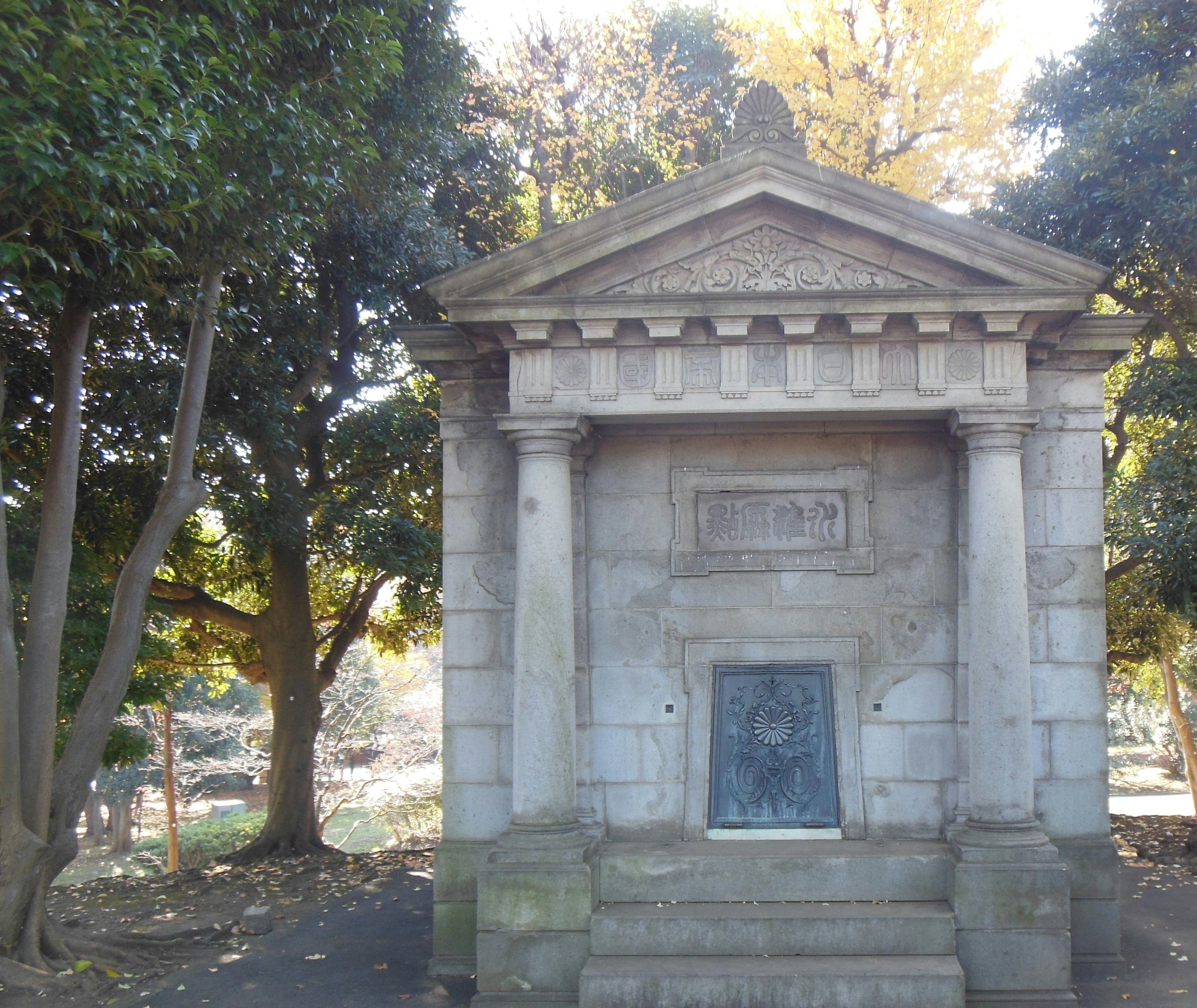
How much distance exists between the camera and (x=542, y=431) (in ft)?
24.8

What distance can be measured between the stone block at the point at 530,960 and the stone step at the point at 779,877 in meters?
0.55

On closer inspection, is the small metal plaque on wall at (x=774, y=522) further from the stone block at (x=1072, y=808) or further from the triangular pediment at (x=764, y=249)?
the stone block at (x=1072, y=808)

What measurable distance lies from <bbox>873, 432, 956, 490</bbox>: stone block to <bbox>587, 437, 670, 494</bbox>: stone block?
1760mm

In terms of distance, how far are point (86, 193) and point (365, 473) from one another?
8.17 meters

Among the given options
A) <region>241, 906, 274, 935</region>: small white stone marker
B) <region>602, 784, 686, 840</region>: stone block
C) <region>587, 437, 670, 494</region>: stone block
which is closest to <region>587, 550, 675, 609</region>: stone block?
<region>587, 437, 670, 494</region>: stone block

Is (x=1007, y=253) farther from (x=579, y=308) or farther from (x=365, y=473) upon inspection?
(x=365, y=473)

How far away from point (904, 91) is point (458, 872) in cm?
1514

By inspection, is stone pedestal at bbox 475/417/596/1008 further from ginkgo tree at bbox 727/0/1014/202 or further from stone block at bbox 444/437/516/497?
ginkgo tree at bbox 727/0/1014/202

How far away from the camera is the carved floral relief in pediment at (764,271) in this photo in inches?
297

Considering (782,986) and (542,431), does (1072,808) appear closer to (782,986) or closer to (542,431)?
(782,986)

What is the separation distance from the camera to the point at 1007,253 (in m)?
7.31

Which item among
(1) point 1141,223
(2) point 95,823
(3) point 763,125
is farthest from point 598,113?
(2) point 95,823

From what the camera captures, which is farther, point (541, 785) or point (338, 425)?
point (338, 425)

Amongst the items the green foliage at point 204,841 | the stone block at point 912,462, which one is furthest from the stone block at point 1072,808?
the green foliage at point 204,841
